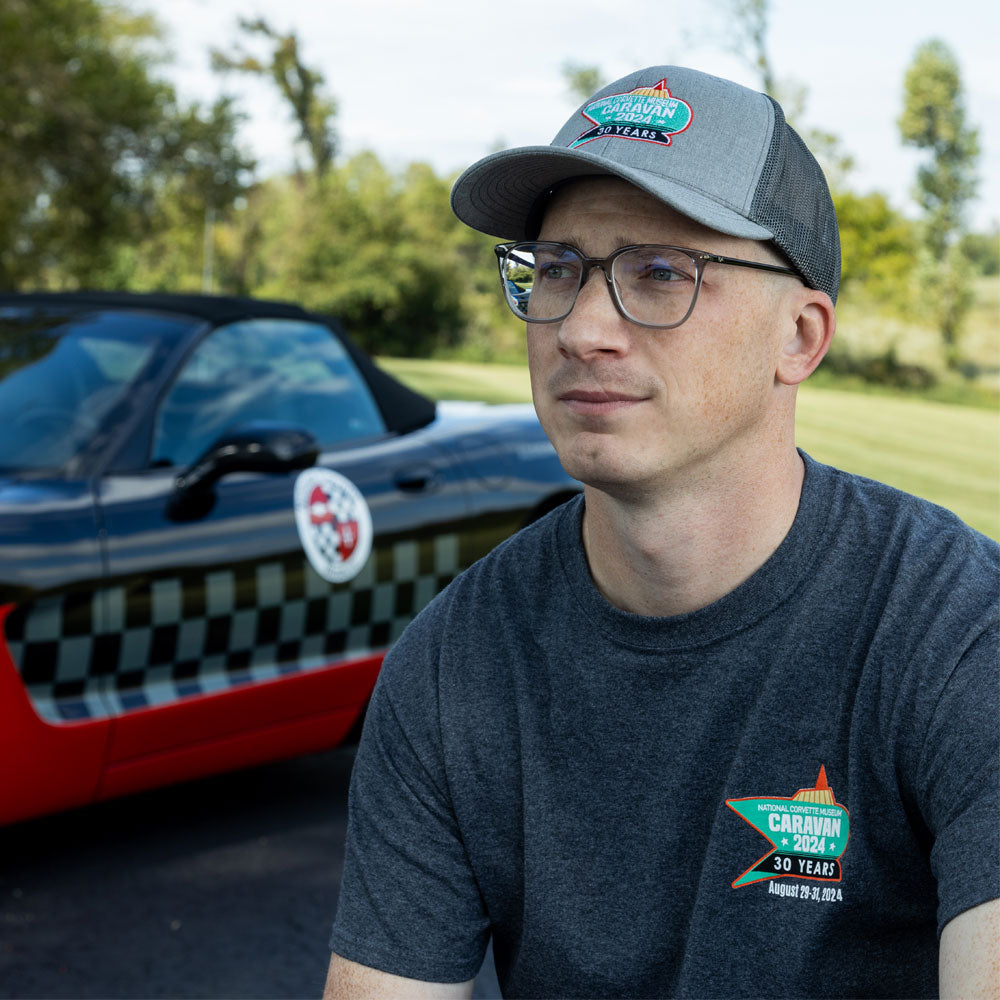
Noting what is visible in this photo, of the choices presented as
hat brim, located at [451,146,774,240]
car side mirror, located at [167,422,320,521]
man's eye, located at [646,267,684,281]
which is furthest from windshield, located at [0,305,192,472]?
man's eye, located at [646,267,684,281]

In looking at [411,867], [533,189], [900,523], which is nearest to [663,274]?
[533,189]

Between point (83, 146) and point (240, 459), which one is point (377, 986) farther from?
point (83, 146)

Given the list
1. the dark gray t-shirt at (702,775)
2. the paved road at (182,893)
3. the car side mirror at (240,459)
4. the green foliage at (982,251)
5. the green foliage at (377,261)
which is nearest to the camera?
the dark gray t-shirt at (702,775)

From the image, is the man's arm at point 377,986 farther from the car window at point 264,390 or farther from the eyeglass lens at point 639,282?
the car window at point 264,390

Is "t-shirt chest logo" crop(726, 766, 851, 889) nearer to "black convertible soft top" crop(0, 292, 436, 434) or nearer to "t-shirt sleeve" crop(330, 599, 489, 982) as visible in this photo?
"t-shirt sleeve" crop(330, 599, 489, 982)

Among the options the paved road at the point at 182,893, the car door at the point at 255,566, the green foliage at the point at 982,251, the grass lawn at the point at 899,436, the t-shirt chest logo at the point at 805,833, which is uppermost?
the green foliage at the point at 982,251

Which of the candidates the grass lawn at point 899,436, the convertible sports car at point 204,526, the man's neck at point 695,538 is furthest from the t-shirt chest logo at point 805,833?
the grass lawn at point 899,436

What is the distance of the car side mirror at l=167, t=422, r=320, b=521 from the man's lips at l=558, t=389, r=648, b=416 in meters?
2.12

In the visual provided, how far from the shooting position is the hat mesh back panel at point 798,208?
4.96 ft

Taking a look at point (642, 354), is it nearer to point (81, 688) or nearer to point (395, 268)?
point (81, 688)

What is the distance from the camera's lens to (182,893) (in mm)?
3420

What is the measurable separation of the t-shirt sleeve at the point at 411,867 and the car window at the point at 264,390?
2163 mm

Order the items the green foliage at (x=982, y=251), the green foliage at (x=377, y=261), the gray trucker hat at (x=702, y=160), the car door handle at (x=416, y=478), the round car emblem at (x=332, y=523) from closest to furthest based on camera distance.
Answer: the gray trucker hat at (x=702, y=160)
the round car emblem at (x=332, y=523)
the car door handle at (x=416, y=478)
the green foliage at (x=982, y=251)
the green foliage at (x=377, y=261)

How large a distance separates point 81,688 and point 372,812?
183cm
